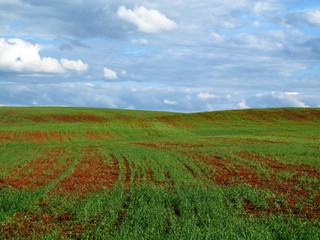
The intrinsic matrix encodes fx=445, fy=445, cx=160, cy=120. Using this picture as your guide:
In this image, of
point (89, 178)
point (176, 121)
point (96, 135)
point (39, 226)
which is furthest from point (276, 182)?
point (176, 121)

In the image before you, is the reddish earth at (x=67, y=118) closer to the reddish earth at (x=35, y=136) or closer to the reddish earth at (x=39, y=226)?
the reddish earth at (x=35, y=136)

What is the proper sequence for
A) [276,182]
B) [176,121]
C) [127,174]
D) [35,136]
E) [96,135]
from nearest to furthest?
[276,182], [127,174], [35,136], [96,135], [176,121]

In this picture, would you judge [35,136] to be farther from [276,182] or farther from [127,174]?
[276,182]

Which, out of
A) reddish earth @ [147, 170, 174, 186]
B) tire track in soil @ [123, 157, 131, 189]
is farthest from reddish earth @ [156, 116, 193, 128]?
reddish earth @ [147, 170, 174, 186]

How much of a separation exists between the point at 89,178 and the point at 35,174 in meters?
4.07

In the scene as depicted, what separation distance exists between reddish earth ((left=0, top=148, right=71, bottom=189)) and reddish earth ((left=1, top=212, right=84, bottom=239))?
23.6 feet

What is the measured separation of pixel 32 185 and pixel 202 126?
212ft

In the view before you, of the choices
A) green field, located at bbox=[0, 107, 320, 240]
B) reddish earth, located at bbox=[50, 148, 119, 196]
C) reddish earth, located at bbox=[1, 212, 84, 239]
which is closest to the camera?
reddish earth, located at bbox=[1, 212, 84, 239]

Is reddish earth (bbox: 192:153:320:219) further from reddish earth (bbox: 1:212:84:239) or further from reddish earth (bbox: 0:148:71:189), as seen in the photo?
reddish earth (bbox: 0:148:71:189)

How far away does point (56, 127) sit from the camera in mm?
79312

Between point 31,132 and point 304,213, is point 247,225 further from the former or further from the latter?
point 31,132

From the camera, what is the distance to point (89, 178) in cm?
2512

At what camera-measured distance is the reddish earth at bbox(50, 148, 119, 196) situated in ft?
68.8

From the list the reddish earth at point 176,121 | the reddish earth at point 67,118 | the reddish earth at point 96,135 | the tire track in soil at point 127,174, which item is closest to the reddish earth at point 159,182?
the tire track in soil at point 127,174
